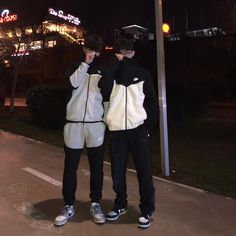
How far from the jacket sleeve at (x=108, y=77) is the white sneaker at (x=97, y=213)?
1.24 meters

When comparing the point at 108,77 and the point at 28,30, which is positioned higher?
the point at 28,30

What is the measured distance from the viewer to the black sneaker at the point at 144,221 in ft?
15.5

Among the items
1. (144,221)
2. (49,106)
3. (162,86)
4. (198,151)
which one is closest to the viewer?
(144,221)

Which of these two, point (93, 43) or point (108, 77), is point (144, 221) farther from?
point (93, 43)

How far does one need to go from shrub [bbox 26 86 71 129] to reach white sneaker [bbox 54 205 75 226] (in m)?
9.30

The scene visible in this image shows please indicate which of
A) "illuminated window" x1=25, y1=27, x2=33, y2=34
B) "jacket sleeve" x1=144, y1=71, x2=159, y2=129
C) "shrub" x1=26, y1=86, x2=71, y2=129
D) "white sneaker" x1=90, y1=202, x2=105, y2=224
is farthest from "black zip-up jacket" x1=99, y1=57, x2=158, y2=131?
"illuminated window" x1=25, y1=27, x2=33, y2=34

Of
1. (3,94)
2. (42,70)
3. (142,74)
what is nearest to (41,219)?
(142,74)

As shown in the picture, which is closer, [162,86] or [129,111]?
[129,111]

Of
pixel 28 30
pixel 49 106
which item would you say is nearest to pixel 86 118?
pixel 49 106

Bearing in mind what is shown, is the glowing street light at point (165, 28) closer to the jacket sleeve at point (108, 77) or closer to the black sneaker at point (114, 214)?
the jacket sleeve at point (108, 77)

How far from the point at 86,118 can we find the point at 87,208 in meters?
1.23

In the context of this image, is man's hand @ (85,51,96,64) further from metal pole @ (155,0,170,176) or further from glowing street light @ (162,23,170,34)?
glowing street light @ (162,23,170,34)

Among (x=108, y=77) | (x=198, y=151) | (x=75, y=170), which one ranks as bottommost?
(x=198, y=151)

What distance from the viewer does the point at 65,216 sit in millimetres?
4879
